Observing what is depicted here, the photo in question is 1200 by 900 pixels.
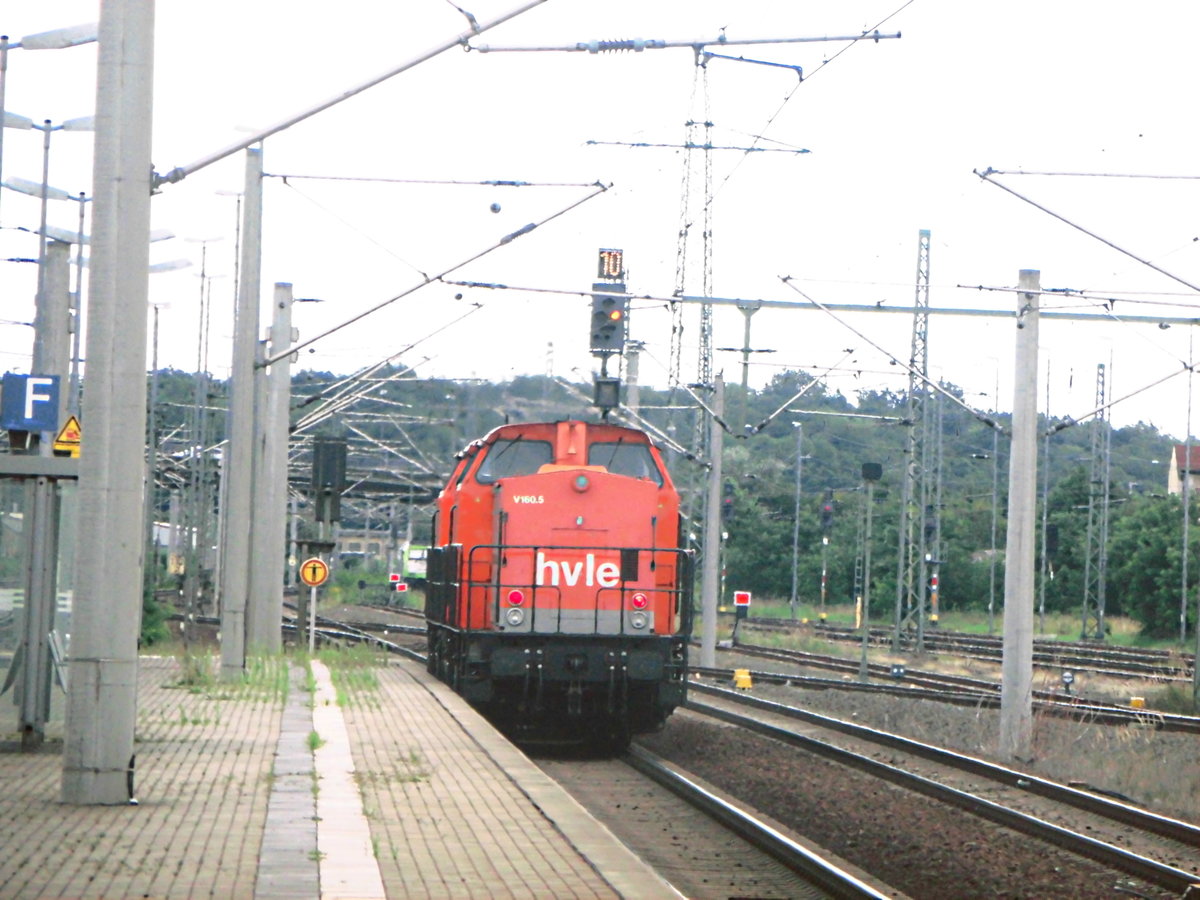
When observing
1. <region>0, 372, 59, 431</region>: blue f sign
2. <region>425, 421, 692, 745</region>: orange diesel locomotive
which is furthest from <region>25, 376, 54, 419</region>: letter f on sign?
<region>425, 421, 692, 745</region>: orange diesel locomotive

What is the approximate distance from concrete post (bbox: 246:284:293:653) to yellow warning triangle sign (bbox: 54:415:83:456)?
8.57m

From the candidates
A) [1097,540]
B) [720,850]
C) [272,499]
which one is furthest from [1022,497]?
[1097,540]

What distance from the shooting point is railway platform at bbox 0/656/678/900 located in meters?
8.07

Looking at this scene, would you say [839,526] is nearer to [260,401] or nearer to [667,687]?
[260,401]

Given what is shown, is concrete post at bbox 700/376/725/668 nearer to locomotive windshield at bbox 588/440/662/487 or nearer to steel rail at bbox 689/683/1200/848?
steel rail at bbox 689/683/1200/848

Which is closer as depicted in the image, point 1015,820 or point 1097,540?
point 1015,820

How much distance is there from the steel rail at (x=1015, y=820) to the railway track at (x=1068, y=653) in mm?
16284

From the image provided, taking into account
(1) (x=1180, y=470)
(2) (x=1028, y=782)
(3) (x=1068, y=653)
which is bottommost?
(3) (x=1068, y=653)

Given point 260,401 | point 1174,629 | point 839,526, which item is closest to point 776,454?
point 839,526

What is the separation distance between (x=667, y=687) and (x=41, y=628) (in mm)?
7167

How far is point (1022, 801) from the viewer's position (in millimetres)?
14656

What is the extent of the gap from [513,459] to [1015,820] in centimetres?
799

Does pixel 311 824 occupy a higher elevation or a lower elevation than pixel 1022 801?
higher

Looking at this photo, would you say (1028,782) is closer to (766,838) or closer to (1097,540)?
(766,838)
